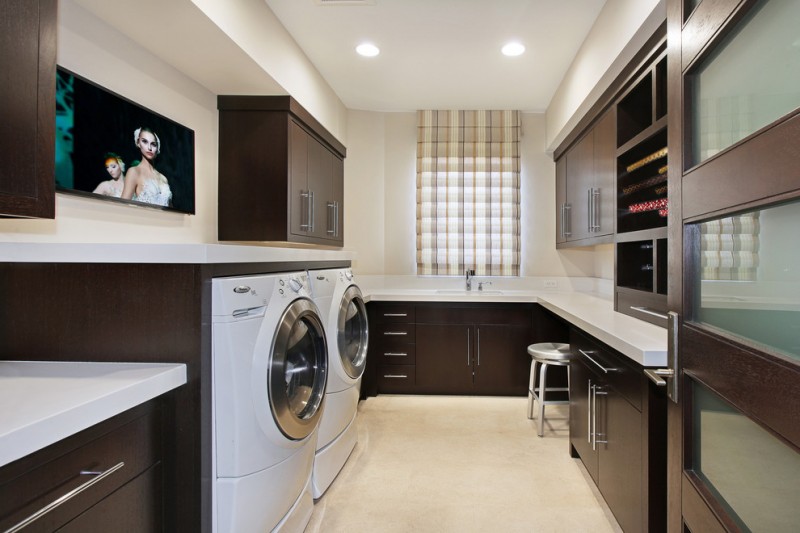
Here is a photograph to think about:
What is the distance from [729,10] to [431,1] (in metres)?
1.98

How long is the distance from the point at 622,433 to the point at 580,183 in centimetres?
211

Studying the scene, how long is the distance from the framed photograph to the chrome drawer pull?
120 cm

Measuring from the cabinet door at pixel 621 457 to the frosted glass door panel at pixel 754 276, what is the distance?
2.85 ft

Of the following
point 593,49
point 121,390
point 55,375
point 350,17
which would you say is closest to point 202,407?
point 121,390

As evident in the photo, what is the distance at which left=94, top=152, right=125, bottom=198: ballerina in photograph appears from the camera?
6.10ft

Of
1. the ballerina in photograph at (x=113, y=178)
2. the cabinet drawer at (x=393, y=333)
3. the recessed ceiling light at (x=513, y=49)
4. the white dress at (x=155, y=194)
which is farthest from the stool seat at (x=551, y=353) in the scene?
the ballerina in photograph at (x=113, y=178)

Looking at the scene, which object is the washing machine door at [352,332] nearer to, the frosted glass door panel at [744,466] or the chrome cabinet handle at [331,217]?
the chrome cabinet handle at [331,217]

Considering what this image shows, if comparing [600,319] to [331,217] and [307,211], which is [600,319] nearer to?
[307,211]

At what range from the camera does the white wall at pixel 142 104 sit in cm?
170

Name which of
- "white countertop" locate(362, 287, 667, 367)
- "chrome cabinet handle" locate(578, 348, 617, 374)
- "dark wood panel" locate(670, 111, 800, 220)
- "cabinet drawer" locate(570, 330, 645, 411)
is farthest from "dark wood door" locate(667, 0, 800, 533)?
"chrome cabinet handle" locate(578, 348, 617, 374)

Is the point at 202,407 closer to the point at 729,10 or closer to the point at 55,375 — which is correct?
the point at 55,375

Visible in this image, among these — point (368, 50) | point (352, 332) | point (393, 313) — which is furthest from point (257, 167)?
point (393, 313)

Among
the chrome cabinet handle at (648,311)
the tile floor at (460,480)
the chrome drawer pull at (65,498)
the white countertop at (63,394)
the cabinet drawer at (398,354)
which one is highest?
the chrome cabinet handle at (648,311)

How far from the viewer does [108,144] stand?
6.11 feet
